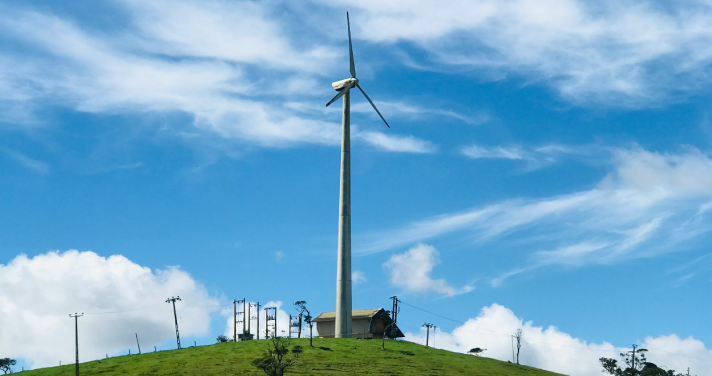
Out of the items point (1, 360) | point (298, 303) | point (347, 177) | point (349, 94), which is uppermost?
point (349, 94)

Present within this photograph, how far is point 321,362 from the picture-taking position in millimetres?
117875

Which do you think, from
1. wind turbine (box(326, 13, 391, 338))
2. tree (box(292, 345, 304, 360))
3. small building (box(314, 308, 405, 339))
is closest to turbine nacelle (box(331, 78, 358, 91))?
wind turbine (box(326, 13, 391, 338))

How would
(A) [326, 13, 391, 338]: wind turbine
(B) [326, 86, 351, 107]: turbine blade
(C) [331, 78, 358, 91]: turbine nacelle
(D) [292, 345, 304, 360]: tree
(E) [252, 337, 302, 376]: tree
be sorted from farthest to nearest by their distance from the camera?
Result: (C) [331, 78, 358, 91]: turbine nacelle → (B) [326, 86, 351, 107]: turbine blade → (A) [326, 13, 391, 338]: wind turbine → (D) [292, 345, 304, 360]: tree → (E) [252, 337, 302, 376]: tree

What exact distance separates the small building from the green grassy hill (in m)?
12.5

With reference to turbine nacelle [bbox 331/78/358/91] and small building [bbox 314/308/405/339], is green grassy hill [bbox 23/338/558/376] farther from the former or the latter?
turbine nacelle [bbox 331/78/358/91]

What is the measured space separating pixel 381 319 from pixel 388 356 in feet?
98.7

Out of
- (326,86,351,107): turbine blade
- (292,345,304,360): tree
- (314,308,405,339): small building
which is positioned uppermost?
(326,86,351,107): turbine blade

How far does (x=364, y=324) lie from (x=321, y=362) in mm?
35100

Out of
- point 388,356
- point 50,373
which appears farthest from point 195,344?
point 388,356

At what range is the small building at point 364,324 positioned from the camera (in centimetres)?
15188

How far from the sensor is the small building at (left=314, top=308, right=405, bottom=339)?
15188 cm

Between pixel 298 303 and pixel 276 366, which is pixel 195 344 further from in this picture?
pixel 276 366

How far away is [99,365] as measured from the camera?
4931 inches

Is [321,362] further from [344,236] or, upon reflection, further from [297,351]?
[344,236]
